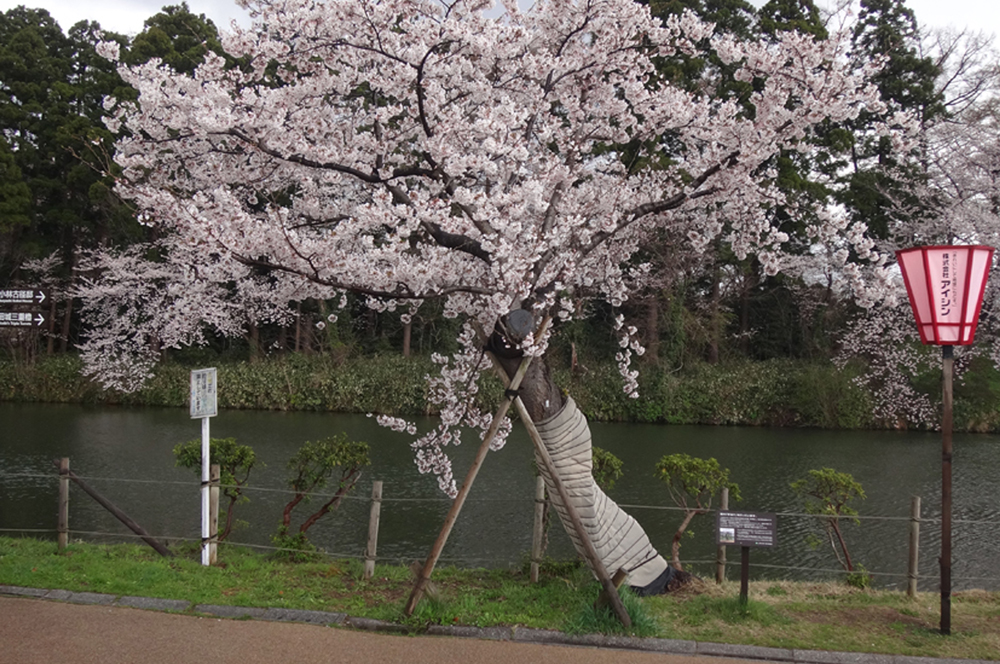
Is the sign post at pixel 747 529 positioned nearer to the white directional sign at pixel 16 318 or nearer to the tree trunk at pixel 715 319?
the white directional sign at pixel 16 318

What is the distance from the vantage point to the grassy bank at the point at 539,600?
4.45 metres

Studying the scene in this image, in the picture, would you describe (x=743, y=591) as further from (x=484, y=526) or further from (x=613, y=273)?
(x=484, y=526)

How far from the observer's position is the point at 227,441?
6820mm

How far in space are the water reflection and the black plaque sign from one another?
157 centimetres

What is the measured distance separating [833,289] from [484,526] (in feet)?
51.6

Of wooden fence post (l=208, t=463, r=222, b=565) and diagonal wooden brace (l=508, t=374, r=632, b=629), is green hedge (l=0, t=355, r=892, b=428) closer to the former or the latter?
wooden fence post (l=208, t=463, r=222, b=565)

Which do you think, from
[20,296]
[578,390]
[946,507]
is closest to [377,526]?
[946,507]

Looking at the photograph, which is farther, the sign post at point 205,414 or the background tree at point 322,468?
the background tree at point 322,468

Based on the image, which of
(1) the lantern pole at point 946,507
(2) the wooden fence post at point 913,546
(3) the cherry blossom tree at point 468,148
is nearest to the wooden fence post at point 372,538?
(3) the cherry blossom tree at point 468,148

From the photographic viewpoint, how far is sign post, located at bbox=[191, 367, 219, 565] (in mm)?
5832

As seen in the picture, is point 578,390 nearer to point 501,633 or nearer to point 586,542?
point 586,542

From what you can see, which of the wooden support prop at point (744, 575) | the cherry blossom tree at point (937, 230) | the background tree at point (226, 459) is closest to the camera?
the wooden support prop at point (744, 575)

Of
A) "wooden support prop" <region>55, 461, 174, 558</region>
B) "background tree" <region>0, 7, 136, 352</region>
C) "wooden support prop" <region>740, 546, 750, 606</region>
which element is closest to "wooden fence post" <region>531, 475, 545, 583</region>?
"wooden support prop" <region>740, 546, 750, 606</region>

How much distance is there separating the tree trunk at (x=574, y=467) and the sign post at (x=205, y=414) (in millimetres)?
2525
